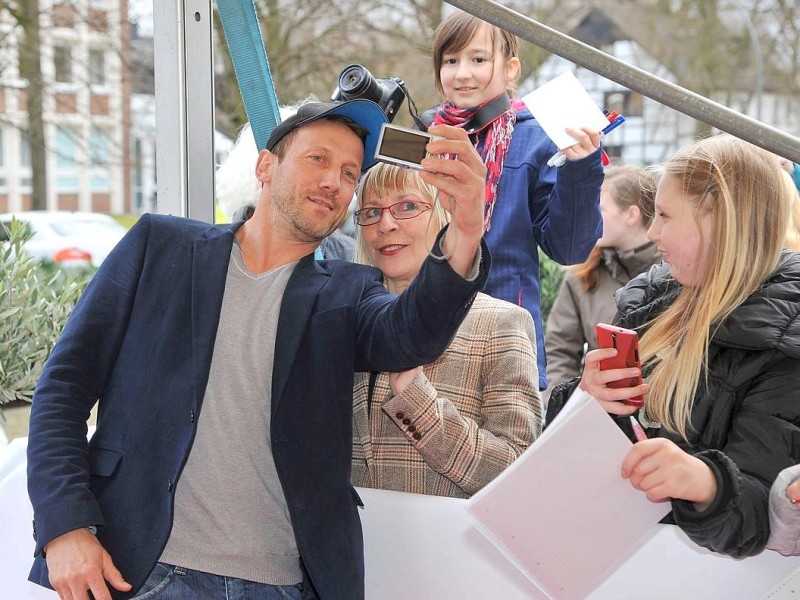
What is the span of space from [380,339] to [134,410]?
0.53m

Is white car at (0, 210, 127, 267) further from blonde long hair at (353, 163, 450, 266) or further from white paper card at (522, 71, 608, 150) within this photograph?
white paper card at (522, 71, 608, 150)

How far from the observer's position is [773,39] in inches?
762

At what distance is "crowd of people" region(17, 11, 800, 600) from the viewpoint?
1965mm

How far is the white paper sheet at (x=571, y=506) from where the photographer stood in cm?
191

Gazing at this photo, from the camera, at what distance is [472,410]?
2545mm

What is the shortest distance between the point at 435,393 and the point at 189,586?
0.68 metres

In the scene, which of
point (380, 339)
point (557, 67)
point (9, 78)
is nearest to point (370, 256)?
point (380, 339)

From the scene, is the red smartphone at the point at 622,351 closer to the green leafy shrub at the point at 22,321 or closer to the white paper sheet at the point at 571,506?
the white paper sheet at the point at 571,506

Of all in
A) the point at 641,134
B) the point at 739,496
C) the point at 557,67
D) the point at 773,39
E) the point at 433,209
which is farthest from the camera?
the point at 641,134

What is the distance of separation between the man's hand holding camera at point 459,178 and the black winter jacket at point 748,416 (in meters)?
0.50

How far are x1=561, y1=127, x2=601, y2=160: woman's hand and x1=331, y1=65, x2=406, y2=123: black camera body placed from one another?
497 mm

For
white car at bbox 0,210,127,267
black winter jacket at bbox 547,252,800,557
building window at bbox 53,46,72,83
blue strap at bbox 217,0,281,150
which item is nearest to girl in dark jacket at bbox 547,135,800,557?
black winter jacket at bbox 547,252,800,557

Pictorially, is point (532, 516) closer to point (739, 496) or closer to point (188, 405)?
point (739, 496)

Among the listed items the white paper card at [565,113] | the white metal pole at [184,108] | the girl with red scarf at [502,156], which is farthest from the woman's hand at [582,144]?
the white metal pole at [184,108]
